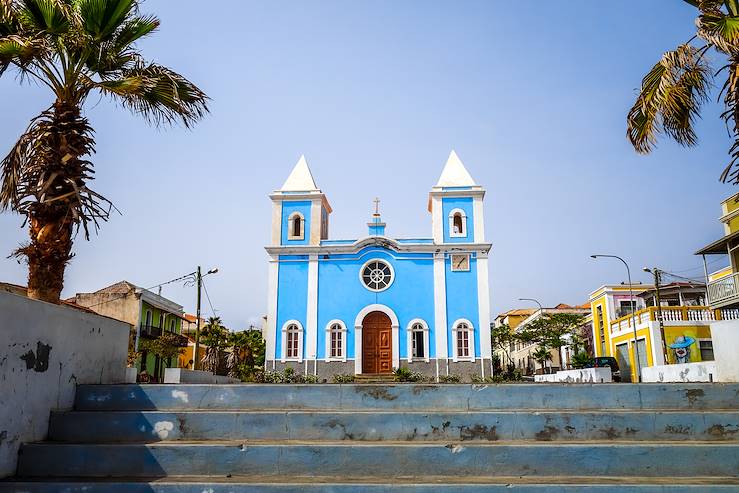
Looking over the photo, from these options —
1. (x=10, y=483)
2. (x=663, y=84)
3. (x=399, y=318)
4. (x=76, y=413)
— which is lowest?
(x=10, y=483)

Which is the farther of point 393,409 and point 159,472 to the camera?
point 393,409

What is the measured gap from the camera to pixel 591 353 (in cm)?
4375

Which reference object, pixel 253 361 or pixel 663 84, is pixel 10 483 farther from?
pixel 253 361

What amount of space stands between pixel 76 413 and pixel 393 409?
276 centimetres

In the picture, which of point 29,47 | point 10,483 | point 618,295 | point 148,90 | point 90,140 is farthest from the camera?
point 618,295

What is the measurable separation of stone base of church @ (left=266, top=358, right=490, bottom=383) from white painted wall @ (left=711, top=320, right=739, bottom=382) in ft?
65.7

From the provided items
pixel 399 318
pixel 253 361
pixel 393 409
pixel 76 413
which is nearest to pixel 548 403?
pixel 393 409

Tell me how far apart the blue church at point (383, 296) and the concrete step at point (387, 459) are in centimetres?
2167

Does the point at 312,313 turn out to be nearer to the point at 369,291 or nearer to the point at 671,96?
the point at 369,291

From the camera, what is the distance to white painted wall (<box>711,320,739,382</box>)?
18.5 feet

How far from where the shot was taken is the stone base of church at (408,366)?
84.0 feet

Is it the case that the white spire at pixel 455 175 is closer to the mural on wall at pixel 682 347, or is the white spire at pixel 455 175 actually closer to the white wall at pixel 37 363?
the mural on wall at pixel 682 347

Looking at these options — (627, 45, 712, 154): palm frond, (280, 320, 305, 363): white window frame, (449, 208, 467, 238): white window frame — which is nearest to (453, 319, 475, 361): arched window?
(449, 208, 467, 238): white window frame

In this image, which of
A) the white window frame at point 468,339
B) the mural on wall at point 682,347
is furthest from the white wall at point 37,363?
the mural on wall at point 682,347
